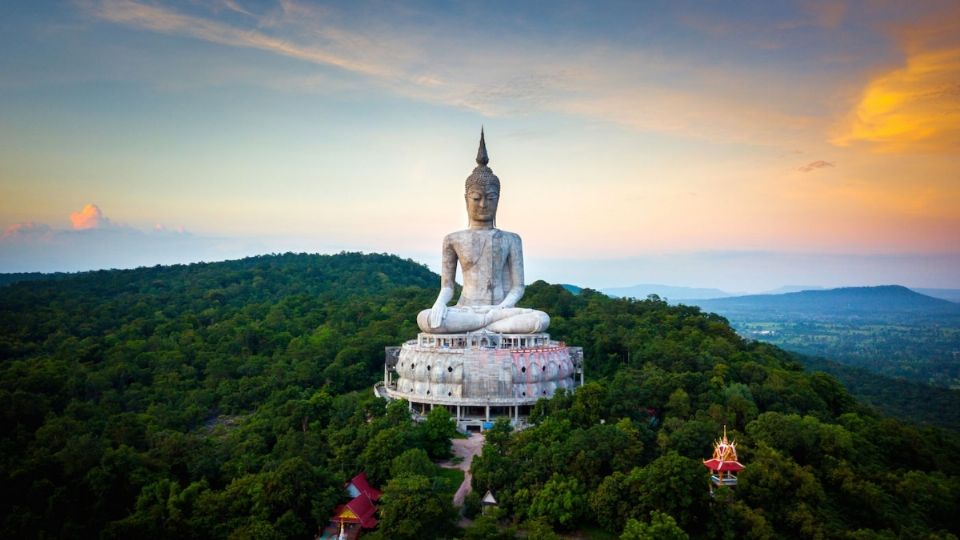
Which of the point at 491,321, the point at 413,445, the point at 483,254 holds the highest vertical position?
the point at 483,254

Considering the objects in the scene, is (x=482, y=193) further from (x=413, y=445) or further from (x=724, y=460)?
(x=724, y=460)

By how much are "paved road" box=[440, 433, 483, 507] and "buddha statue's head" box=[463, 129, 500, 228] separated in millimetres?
10098

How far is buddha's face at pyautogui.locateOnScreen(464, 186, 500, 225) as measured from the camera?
117 ft

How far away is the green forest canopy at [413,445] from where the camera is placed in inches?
876

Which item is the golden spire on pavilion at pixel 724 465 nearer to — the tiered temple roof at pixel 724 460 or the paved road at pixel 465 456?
the tiered temple roof at pixel 724 460

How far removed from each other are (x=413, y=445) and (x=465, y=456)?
2.08m

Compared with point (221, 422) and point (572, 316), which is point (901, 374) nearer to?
point (572, 316)

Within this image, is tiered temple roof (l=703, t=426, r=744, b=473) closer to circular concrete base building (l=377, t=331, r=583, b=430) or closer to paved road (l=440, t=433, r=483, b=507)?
paved road (l=440, t=433, r=483, b=507)

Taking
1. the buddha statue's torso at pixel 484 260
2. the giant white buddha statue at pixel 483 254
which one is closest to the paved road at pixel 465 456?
the giant white buddha statue at pixel 483 254

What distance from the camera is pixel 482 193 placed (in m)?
35.5

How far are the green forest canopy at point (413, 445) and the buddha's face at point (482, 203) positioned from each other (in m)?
8.64

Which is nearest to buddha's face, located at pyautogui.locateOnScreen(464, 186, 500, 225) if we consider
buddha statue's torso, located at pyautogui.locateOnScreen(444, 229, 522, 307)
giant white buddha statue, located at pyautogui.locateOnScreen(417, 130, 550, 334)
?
giant white buddha statue, located at pyautogui.locateOnScreen(417, 130, 550, 334)

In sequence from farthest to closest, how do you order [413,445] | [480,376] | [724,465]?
1. [480,376]
2. [413,445]
3. [724,465]

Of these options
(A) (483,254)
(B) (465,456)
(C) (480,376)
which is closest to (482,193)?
(A) (483,254)
